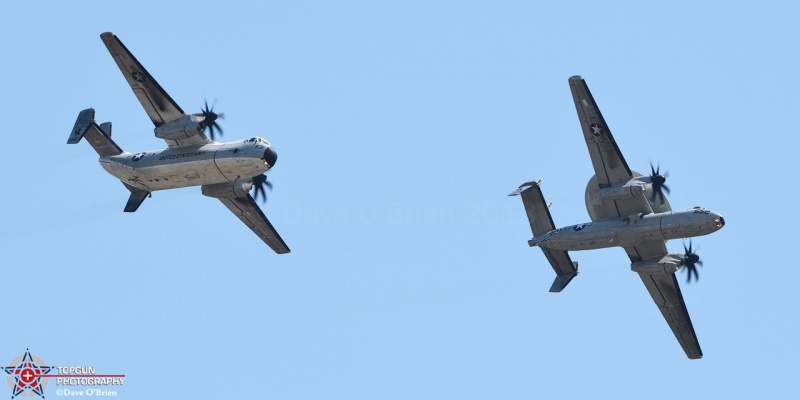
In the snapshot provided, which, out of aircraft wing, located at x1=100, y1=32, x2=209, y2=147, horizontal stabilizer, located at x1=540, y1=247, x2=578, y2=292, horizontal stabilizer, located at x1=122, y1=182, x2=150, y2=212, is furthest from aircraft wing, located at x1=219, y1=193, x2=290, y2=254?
horizontal stabilizer, located at x1=540, y1=247, x2=578, y2=292

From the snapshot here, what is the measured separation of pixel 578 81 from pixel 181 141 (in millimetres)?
19782

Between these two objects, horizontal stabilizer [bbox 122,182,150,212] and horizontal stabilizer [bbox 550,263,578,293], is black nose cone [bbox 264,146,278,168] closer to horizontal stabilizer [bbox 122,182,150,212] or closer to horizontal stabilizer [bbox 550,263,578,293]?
horizontal stabilizer [bbox 122,182,150,212]

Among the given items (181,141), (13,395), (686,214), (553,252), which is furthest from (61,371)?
(686,214)

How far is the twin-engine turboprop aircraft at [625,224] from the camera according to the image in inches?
3000

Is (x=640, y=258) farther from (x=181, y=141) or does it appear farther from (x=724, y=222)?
(x=181, y=141)

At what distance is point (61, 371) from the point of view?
76812 mm

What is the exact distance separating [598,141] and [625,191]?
2755 millimetres

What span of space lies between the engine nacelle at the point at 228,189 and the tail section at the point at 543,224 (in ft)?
44.6

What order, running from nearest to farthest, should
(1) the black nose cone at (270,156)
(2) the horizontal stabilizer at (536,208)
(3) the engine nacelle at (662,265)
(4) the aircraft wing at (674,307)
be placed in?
1. (1) the black nose cone at (270,156)
2. (3) the engine nacelle at (662,265)
3. (2) the horizontal stabilizer at (536,208)
4. (4) the aircraft wing at (674,307)

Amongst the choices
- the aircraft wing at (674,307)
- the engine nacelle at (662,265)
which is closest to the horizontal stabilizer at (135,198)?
the engine nacelle at (662,265)

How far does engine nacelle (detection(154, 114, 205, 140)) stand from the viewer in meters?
77.6

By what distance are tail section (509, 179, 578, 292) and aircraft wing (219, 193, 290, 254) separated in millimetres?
13183

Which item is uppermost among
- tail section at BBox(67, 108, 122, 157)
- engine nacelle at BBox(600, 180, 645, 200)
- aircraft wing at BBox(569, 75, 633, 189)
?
tail section at BBox(67, 108, 122, 157)

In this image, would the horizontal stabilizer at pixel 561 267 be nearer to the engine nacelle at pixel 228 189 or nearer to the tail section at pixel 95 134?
the engine nacelle at pixel 228 189
